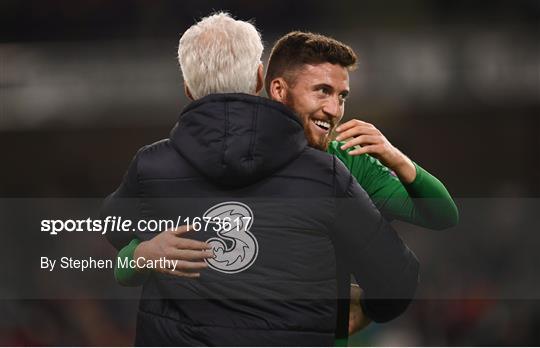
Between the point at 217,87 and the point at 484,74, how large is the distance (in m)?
5.54

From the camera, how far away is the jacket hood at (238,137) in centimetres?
150

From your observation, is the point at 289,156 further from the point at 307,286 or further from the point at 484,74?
the point at 484,74

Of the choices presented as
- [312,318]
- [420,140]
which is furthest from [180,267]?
[420,140]

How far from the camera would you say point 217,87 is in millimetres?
1607

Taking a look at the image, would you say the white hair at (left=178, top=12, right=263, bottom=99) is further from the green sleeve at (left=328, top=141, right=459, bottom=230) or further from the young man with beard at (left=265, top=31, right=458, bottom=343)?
the green sleeve at (left=328, top=141, right=459, bottom=230)

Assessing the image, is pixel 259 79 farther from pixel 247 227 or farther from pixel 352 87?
pixel 352 87

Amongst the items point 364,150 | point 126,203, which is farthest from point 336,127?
point 126,203

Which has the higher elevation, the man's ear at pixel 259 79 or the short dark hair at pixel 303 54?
the short dark hair at pixel 303 54

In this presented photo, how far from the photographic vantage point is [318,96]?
1930 mm

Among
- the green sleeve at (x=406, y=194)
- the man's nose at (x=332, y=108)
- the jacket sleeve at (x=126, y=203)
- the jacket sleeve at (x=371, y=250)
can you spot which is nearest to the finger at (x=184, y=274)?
the jacket sleeve at (x=126, y=203)

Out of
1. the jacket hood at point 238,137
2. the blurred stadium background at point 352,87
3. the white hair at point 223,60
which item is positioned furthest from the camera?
the blurred stadium background at point 352,87

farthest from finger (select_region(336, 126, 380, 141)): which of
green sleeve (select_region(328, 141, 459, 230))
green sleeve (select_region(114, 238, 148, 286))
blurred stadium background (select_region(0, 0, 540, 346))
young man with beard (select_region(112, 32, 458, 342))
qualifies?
blurred stadium background (select_region(0, 0, 540, 346))

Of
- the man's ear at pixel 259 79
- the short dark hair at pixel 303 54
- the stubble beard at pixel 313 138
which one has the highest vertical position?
the short dark hair at pixel 303 54
